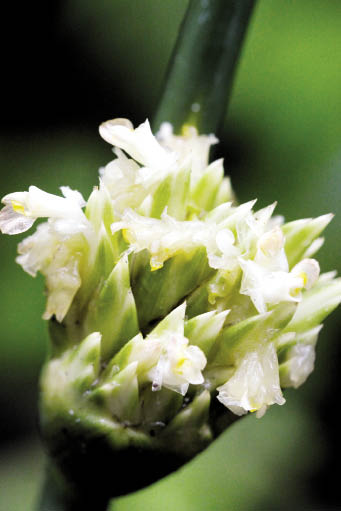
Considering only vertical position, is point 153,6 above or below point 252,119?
above

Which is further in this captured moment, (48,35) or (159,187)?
(48,35)

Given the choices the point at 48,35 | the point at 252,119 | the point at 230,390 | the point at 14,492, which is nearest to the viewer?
the point at 230,390

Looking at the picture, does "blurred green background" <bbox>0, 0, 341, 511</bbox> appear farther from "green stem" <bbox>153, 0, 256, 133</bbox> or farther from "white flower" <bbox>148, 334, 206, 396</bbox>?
"white flower" <bbox>148, 334, 206, 396</bbox>

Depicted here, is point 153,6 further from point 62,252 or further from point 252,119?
point 62,252

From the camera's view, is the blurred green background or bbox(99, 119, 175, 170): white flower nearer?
bbox(99, 119, 175, 170): white flower

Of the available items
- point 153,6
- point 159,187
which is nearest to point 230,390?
point 159,187

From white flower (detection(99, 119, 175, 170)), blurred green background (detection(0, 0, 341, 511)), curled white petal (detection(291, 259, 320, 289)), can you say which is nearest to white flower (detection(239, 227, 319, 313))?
curled white petal (detection(291, 259, 320, 289))

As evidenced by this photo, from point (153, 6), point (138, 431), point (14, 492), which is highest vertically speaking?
point (153, 6)
